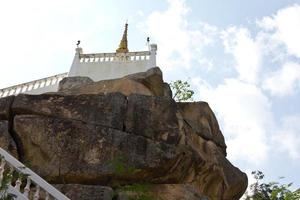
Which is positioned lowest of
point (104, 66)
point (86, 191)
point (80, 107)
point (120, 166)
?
point (86, 191)

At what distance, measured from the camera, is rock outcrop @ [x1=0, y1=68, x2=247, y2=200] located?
11680 millimetres

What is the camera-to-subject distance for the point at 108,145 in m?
12.0

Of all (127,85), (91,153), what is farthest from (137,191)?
(127,85)

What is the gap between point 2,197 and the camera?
7270 millimetres

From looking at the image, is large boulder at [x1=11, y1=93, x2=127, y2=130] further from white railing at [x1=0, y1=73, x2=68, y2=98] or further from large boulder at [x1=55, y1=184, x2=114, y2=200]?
white railing at [x1=0, y1=73, x2=68, y2=98]

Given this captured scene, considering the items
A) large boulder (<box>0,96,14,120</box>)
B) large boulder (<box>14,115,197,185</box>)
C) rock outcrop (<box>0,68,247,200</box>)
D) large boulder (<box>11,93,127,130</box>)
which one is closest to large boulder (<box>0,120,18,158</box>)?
rock outcrop (<box>0,68,247,200</box>)

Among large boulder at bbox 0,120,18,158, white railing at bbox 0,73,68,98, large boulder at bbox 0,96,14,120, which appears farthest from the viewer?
white railing at bbox 0,73,68,98

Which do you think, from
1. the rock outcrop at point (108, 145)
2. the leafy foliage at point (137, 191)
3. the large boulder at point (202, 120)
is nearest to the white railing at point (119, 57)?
the large boulder at point (202, 120)

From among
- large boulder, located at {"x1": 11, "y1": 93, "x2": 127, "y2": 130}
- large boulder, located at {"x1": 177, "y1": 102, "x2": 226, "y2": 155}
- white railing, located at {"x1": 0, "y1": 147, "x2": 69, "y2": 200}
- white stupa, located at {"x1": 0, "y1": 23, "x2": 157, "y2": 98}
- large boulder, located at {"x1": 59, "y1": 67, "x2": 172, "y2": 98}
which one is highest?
white stupa, located at {"x1": 0, "y1": 23, "x2": 157, "y2": 98}

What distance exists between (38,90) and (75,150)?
25.9 ft

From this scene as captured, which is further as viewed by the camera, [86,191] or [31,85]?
[31,85]

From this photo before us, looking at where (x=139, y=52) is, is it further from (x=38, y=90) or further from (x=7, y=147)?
(x=7, y=147)

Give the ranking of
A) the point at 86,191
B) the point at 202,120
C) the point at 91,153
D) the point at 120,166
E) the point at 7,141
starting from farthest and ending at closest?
the point at 202,120 < the point at 7,141 < the point at 91,153 < the point at 120,166 < the point at 86,191

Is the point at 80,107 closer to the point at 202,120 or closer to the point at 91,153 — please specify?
the point at 91,153
